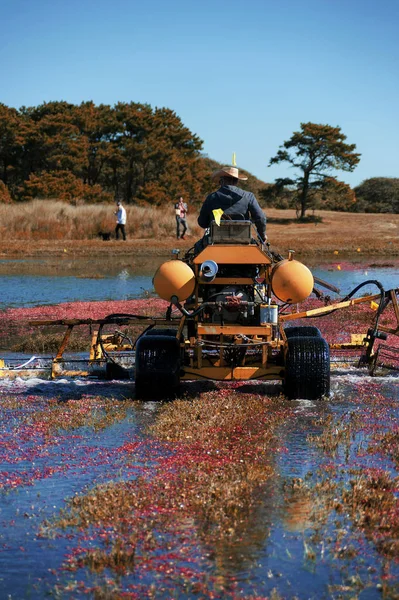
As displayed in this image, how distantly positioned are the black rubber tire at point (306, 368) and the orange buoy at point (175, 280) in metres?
1.41

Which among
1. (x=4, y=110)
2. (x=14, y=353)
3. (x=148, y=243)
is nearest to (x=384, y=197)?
(x=4, y=110)

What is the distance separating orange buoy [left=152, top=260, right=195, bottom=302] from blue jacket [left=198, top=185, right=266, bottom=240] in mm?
1102

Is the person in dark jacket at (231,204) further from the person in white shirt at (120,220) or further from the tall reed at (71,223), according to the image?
the tall reed at (71,223)

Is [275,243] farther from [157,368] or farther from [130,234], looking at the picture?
[157,368]

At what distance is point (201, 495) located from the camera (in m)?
7.15

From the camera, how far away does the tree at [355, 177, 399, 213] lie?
234ft

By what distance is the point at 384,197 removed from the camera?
244ft

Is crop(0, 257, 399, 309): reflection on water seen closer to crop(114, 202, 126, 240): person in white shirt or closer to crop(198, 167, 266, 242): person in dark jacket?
crop(114, 202, 126, 240): person in white shirt

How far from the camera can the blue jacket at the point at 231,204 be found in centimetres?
1127

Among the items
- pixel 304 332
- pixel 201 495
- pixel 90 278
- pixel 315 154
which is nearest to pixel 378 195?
pixel 315 154

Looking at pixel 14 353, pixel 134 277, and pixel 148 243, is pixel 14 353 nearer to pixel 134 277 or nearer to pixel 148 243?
pixel 134 277

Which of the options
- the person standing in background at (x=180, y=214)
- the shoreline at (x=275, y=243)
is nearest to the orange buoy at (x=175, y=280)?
the shoreline at (x=275, y=243)

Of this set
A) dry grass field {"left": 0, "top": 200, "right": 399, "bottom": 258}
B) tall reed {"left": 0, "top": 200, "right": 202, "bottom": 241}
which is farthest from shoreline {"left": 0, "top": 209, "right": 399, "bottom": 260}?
tall reed {"left": 0, "top": 200, "right": 202, "bottom": 241}

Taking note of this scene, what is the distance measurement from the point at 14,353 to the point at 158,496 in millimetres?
8648
